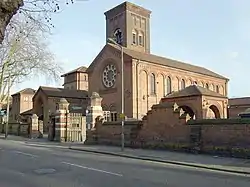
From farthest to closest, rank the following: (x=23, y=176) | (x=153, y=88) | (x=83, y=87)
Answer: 1. (x=83, y=87)
2. (x=153, y=88)
3. (x=23, y=176)

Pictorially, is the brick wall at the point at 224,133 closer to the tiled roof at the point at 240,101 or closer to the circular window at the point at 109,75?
the circular window at the point at 109,75

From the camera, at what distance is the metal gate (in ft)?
121

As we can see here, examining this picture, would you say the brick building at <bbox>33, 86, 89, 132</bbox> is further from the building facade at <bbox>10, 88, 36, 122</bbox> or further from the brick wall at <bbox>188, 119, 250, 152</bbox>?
the brick wall at <bbox>188, 119, 250, 152</bbox>

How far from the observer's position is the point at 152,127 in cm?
2570

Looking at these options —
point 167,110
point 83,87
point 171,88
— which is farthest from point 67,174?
point 83,87

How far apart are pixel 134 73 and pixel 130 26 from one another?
17.0 metres

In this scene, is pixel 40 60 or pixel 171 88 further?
pixel 171 88

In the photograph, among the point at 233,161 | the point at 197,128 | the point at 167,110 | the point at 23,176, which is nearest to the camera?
the point at 23,176

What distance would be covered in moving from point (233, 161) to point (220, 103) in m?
29.7

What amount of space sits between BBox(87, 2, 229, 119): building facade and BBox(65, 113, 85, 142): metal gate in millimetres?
10521

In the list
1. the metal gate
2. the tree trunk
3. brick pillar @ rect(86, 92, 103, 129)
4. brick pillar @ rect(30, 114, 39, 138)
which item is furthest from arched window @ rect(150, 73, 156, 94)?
the tree trunk

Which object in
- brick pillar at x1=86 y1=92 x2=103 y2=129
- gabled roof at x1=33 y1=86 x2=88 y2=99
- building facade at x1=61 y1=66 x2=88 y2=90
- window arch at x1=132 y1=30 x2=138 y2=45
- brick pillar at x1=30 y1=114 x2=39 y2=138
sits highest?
window arch at x1=132 y1=30 x2=138 y2=45

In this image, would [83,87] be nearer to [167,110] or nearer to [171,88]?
[171,88]

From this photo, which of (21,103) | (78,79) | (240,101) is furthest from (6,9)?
(21,103)
